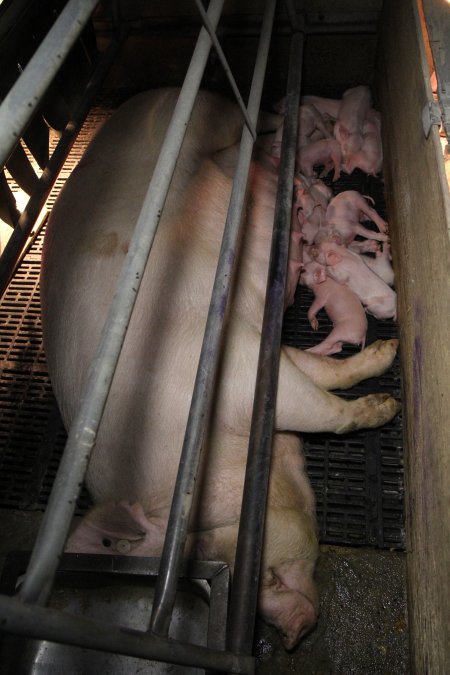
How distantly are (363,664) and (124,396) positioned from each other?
1478 mm

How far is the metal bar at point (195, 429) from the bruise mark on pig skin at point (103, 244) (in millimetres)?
773

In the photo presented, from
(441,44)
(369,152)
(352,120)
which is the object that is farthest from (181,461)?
(352,120)

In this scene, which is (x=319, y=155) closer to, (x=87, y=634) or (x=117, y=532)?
(x=117, y=532)

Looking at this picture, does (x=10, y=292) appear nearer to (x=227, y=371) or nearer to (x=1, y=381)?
(x=1, y=381)

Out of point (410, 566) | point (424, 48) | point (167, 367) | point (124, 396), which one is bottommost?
point (410, 566)

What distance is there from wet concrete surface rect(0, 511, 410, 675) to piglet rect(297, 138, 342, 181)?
245cm

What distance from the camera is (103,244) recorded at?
2389 mm

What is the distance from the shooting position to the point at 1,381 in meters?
3.05

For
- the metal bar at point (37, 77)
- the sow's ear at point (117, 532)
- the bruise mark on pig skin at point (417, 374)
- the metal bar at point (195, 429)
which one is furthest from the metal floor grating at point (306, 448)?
the metal bar at point (37, 77)

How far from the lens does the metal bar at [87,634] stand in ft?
2.45

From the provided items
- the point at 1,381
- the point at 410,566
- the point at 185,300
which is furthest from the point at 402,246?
the point at 1,381

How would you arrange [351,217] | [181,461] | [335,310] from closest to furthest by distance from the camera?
[181,461] → [335,310] → [351,217]

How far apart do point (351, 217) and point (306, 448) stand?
146 centimetres

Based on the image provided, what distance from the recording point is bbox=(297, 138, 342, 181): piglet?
3.56m
